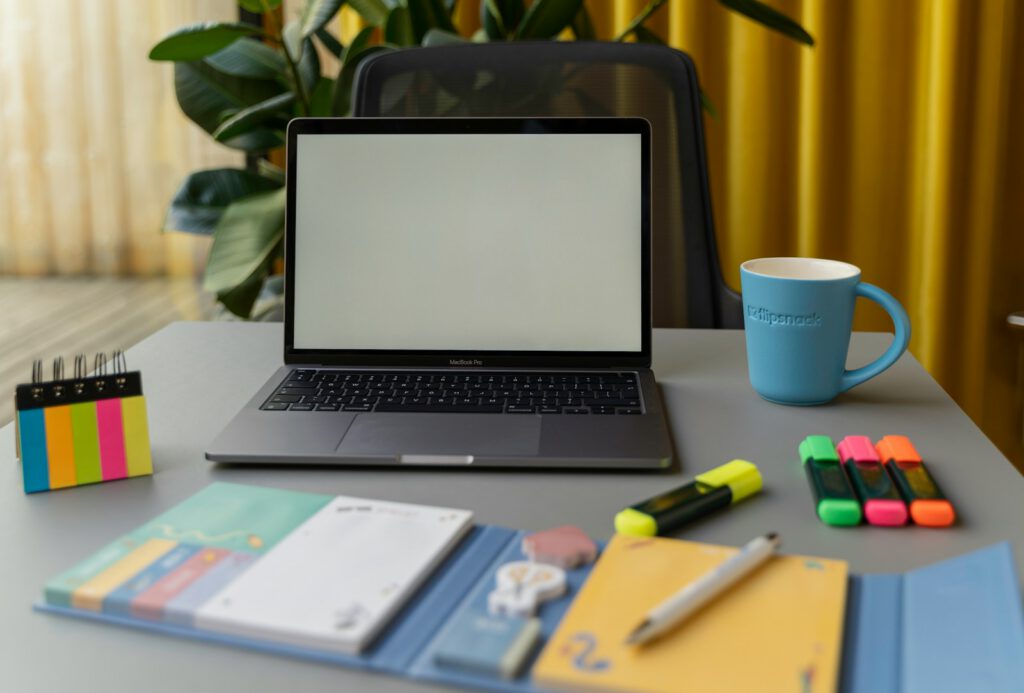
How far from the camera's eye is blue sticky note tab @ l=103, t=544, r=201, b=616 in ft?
1.70

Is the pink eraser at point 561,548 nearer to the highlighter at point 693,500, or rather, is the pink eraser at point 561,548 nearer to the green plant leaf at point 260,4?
the highlighter at point 693,500

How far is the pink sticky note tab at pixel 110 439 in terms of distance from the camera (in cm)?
70

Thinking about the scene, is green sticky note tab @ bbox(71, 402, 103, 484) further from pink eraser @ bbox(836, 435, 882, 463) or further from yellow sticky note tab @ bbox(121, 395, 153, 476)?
pink eraser @ bbox(836, 435, 882, 463)

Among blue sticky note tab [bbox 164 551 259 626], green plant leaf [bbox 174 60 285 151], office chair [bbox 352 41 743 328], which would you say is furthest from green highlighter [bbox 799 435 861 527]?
green plant leaf [bbox 174 60 285 151]

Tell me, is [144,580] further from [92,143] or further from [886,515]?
[92,143]

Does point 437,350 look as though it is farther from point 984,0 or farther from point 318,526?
point 984,0

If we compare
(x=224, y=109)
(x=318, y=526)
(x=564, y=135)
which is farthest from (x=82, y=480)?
(x=224, y=109)

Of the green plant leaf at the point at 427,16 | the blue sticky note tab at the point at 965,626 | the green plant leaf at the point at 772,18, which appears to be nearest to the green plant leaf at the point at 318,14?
the green plant leaf at the point at 427,16

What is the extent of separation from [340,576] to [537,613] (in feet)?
0.34

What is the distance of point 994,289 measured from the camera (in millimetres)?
2186

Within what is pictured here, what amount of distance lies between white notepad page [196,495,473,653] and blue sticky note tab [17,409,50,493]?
0.68 ft

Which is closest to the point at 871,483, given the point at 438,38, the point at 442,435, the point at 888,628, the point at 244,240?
the point at 888,628

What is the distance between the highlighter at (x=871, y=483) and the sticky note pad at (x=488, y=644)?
0.81 ft

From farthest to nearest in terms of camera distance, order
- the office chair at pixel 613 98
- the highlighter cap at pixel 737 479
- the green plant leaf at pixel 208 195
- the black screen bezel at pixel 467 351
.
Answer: the green plant leaf at pixel 208 195 < the office chair at pixel 613 98 < the black screen bezel at pixel 467 351 < the highlighter cap at pixel 737 479
